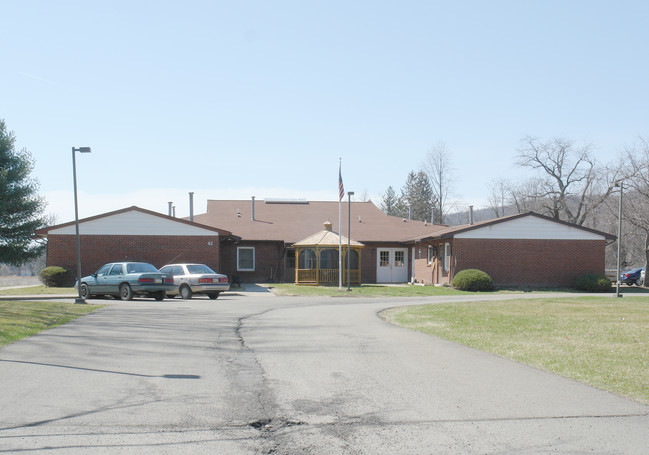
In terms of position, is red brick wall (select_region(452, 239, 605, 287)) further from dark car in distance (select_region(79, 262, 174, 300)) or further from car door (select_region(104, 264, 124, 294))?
car door (select_region(104, 264, 124, 294))

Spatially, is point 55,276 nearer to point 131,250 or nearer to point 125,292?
point 131,250

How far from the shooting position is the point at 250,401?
6988mm

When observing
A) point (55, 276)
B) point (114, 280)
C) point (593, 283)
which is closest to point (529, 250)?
point (593, 283)

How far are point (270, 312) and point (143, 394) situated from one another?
11808 millimetres

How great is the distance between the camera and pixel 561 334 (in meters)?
13.2

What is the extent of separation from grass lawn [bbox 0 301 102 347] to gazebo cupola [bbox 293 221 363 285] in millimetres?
18582

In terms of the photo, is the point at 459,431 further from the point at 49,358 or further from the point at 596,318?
the point at 596,318

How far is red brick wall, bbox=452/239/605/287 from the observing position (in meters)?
35.2

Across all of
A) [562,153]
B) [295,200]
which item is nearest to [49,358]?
[295,200]

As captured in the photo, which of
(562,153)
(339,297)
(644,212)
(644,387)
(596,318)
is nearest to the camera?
(644,387)

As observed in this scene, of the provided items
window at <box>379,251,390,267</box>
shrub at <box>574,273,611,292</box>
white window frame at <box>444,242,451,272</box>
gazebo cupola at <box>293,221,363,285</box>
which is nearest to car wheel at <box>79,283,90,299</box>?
gazebo cupola at <box>293,221,363,285</box>

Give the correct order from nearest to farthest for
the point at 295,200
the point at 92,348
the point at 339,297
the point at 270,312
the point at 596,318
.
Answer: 1. the point at 92,348
2. the point at 596,318
3. the point at 270,312
4. the point at 339,297
5. the point at 295,200

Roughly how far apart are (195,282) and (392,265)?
19278 millimetres

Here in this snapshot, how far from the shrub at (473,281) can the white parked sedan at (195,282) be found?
1328 centimetres
